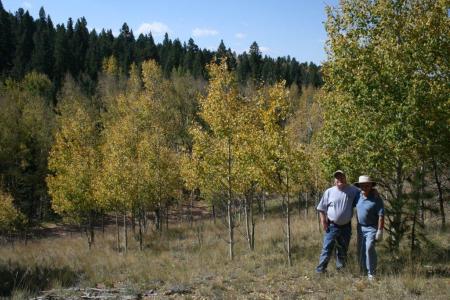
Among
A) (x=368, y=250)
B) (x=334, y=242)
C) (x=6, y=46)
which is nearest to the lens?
(x=368, y=250)

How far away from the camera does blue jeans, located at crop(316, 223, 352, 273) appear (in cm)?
785

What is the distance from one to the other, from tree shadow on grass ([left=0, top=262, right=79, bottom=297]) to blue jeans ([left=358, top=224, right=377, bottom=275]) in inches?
257

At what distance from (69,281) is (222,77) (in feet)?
28.0

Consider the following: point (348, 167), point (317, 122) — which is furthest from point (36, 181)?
point (348, 167)

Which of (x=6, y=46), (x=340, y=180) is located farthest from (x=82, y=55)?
(x=340, y=180)

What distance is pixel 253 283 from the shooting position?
7.82 meters

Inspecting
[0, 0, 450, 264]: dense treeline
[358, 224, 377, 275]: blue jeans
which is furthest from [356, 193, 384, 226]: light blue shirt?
[0, 0, 450, 264]: dense treeline

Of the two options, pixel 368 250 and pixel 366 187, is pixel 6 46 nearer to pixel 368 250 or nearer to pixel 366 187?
pixel 366 187

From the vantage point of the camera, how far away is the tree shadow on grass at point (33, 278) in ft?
31.7

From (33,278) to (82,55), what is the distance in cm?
8969

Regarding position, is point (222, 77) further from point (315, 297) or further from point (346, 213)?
point (315, 297)

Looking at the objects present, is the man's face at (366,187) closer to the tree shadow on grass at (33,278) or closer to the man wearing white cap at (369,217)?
the man wearing white cap at (369,217)

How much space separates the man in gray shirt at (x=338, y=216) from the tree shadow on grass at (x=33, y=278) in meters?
5.99

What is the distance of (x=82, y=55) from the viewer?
306 ft
